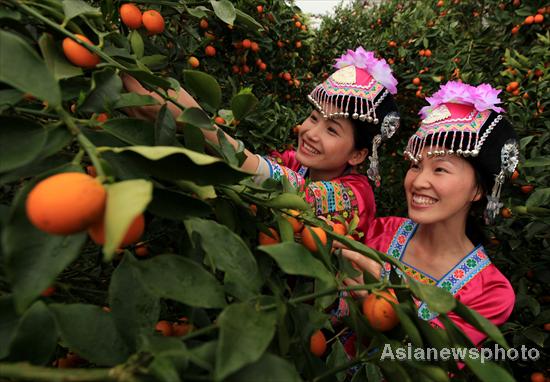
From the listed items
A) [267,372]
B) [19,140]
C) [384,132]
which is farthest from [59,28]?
[384,132]

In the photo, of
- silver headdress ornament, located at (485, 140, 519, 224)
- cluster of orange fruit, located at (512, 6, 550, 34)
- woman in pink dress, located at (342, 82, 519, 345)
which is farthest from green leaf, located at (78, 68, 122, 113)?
cluster of orange fruit, located at (512, 6, 550, 34)

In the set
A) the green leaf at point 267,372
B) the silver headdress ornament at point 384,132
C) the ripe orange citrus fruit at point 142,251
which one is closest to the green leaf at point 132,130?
the green leaf at point 267,372

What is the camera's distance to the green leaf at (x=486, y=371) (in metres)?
0.32

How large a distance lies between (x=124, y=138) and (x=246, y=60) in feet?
4.76

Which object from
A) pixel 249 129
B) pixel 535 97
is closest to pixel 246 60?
pixel 249 129

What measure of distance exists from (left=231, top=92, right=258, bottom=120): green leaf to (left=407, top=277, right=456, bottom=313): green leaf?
29 cm

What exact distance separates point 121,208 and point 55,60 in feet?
0.82

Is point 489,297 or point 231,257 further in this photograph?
point 489,297

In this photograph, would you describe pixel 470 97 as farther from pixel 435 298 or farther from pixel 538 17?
pixel 538 17

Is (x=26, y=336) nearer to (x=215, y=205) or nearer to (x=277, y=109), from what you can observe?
(x=215, y=205)

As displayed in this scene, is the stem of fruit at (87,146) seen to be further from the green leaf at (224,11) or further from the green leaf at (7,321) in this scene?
the green leaf at (224,11)

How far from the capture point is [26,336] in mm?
277

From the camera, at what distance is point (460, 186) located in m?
1.01

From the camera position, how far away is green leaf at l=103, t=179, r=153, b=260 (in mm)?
210
